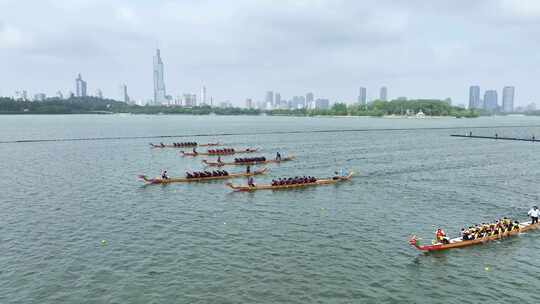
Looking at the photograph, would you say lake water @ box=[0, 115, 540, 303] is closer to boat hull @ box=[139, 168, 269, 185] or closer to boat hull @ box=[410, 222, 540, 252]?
A: boat hull @ box=[410, 222, 540, 252]

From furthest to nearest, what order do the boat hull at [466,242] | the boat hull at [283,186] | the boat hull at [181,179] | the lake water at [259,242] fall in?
1. the boat hull at [181,179]
2. the boat hull at [283,186]
3. the boat hull at [466,242]
4. the lake water at [259,242]

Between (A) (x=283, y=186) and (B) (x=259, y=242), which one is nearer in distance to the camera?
(B) (x=259, y=242)

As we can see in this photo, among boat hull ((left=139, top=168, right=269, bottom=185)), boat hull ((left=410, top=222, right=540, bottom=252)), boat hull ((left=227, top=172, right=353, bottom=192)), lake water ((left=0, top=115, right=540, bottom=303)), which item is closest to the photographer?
lake water ((left=0, top=115, right=540, bottom=303))

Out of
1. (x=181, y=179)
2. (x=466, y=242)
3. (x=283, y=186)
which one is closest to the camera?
(x=466, y=242)

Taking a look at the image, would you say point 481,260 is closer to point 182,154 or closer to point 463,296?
point 463,296

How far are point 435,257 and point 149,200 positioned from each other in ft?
103

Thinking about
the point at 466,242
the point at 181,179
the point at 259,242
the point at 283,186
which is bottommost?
the point at 259,242

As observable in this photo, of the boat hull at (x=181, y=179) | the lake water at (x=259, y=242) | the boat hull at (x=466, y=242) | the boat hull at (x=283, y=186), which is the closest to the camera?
the lake water at (x=259, y=242)

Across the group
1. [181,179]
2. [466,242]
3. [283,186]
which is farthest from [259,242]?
[181,179]

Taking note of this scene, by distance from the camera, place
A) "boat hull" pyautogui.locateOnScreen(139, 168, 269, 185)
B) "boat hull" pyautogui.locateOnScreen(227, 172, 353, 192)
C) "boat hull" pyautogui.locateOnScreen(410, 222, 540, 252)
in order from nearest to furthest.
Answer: "boat hull" pyautogui.locateOnScreen(410, 222, 540, 252)
"boat hull" pyautogui.locateOnScreen(227, 172, 353, 192)
"boat hull" pyautogui.locateOnScreen(139, 168, 269, 185)

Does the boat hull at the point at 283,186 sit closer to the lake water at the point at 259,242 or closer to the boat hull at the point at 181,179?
the lake water at the point at 259,242

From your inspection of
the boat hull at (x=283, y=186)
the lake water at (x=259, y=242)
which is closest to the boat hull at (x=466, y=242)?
the lake water at (x=259, y=242)

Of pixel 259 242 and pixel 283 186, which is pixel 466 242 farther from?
pixel 283 186

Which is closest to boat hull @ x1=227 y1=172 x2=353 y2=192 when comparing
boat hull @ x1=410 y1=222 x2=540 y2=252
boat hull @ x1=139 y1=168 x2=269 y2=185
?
boat hull @ x1=139 y1=168 x2=269 y2=185
